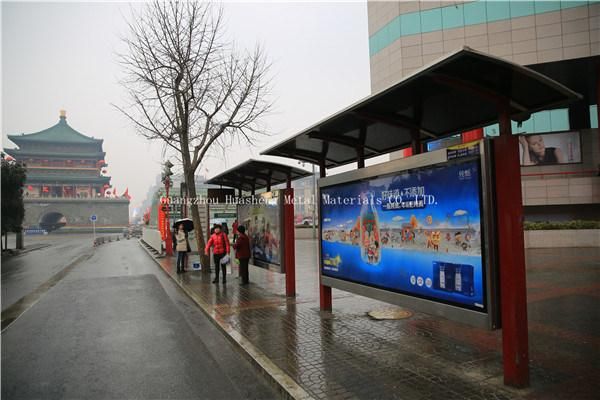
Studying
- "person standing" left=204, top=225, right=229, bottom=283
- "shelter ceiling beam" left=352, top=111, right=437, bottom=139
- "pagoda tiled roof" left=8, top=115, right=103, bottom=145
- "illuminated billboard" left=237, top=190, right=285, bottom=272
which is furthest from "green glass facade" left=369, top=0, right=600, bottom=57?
"pagoda tiled roof" left=8, top=115, right=103, bottom=145

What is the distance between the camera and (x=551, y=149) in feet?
81.4

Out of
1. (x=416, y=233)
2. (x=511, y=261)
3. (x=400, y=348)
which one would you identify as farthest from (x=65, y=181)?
(x=511, y=261)

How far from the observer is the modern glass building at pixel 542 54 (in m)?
21.8

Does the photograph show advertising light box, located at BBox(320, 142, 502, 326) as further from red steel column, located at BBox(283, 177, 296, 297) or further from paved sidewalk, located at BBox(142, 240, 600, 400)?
red steel column, located at BBox(283, 177, 296, 297)

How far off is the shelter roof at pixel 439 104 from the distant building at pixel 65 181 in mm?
74804

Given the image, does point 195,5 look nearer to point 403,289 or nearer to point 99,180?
point 403,289

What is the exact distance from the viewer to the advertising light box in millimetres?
4125

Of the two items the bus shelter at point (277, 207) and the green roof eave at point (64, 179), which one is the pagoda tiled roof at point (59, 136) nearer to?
the green roof eave at point (64, 179)

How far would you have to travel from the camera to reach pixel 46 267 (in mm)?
18203

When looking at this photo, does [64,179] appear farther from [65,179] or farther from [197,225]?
[197,225]

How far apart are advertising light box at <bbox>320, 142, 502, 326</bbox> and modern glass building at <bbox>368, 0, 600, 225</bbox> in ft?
60.2

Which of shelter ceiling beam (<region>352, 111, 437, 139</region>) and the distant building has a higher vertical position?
the distant building

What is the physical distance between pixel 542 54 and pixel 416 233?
22742 millimetres

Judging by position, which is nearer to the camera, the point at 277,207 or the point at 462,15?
the point at 277,207
